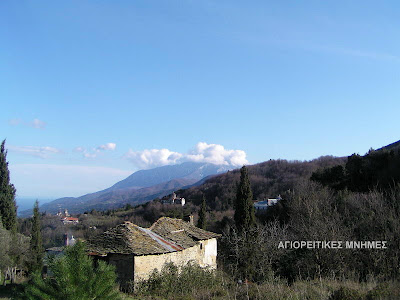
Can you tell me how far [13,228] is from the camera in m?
29.0

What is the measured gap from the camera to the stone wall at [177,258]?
1427 cm

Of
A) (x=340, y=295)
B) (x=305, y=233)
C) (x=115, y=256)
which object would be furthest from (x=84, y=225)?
(x=340, y=295)

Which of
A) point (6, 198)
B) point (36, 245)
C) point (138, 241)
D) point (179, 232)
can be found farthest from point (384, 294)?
point (6, 198)

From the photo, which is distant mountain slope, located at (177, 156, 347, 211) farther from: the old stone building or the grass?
the grass

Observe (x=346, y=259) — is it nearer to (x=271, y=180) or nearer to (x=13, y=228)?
(x=13, y=228)

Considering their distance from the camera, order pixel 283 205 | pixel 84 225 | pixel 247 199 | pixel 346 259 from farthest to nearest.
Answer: pixel 84 225 < pixel 283 205 < pixel 247 199 < pixel 346 259

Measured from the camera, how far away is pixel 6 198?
29.5 meters

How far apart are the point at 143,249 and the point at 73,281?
1100 centimetres

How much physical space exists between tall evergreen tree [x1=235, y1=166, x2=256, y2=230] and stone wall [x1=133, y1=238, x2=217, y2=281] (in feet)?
15.2

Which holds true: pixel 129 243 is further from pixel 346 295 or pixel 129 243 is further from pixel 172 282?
pixel 346 295

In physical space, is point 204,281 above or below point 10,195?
below

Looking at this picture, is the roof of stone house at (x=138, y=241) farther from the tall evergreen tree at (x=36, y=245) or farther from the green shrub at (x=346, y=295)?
the tall evergreen tree at (x=36, y=245)

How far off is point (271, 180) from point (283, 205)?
47089 millimetres

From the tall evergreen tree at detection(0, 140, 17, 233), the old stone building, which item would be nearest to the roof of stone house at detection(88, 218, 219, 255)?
the old stone building
